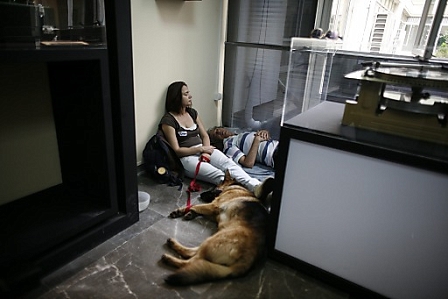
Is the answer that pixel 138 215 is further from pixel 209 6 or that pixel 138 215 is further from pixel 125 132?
pixel 209 6

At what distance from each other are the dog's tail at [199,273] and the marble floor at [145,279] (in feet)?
0.10

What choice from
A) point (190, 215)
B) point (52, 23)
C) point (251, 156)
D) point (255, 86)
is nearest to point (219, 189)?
point (190, 215)

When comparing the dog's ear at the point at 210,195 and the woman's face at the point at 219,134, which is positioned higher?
the woman's face at the point at 219,134

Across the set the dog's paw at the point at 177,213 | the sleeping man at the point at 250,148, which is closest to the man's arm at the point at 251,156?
the sleeping man at the point at 250,148

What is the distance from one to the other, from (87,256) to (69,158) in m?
0.59

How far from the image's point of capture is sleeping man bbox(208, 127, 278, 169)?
2391 mm

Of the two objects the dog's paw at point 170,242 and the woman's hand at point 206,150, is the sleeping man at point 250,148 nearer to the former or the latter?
the woman's hand at point 206,150

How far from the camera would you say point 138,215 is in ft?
5.80

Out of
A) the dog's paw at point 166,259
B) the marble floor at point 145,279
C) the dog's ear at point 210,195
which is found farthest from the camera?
the dog's ear at point 210,195

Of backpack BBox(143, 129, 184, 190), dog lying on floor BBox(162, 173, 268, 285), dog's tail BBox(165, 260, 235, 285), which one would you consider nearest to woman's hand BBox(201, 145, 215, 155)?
backpack BBox(143, 129, 184, 190)

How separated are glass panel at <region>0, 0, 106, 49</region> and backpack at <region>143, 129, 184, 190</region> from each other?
941mm

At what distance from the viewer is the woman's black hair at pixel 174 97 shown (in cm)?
227

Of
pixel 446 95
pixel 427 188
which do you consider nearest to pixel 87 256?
pixel 427 188

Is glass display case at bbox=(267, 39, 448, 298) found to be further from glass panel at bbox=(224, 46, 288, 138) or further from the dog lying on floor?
glass panel at bbox=(224, 46, 288, 138)
